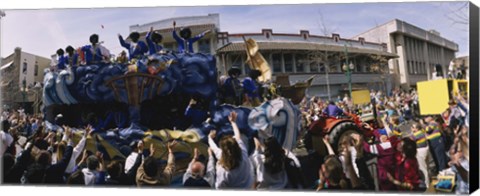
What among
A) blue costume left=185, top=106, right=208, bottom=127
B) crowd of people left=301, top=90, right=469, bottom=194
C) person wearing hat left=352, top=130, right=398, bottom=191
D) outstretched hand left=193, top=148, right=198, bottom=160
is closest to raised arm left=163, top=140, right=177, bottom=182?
outstretched hand left=193, top=148, right=198, bottom=160

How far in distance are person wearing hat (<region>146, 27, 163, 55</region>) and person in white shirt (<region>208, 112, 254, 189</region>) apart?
2.14m

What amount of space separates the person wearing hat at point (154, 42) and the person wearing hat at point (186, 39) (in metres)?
0.33

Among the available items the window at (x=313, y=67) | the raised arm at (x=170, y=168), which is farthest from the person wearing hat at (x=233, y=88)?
the raised arm at (x=170, y=168)

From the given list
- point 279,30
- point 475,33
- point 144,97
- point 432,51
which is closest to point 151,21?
point 144,97

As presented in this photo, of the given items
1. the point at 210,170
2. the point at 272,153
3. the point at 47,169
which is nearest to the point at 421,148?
the point at 272,153

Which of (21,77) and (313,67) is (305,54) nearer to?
(313,67)

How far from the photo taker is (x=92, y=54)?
31.8ft

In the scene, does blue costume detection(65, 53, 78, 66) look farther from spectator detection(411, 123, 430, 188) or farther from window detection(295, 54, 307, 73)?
spectator detection(411, 123, 430, 188)

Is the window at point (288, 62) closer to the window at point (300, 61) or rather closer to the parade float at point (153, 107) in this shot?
the window at point (300, 61)

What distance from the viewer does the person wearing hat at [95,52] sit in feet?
31.5

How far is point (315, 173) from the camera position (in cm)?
859

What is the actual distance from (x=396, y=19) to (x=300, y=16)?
166 centimetres

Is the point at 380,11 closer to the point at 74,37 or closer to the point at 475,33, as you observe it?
the point at 475,33

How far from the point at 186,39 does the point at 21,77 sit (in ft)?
12.3
